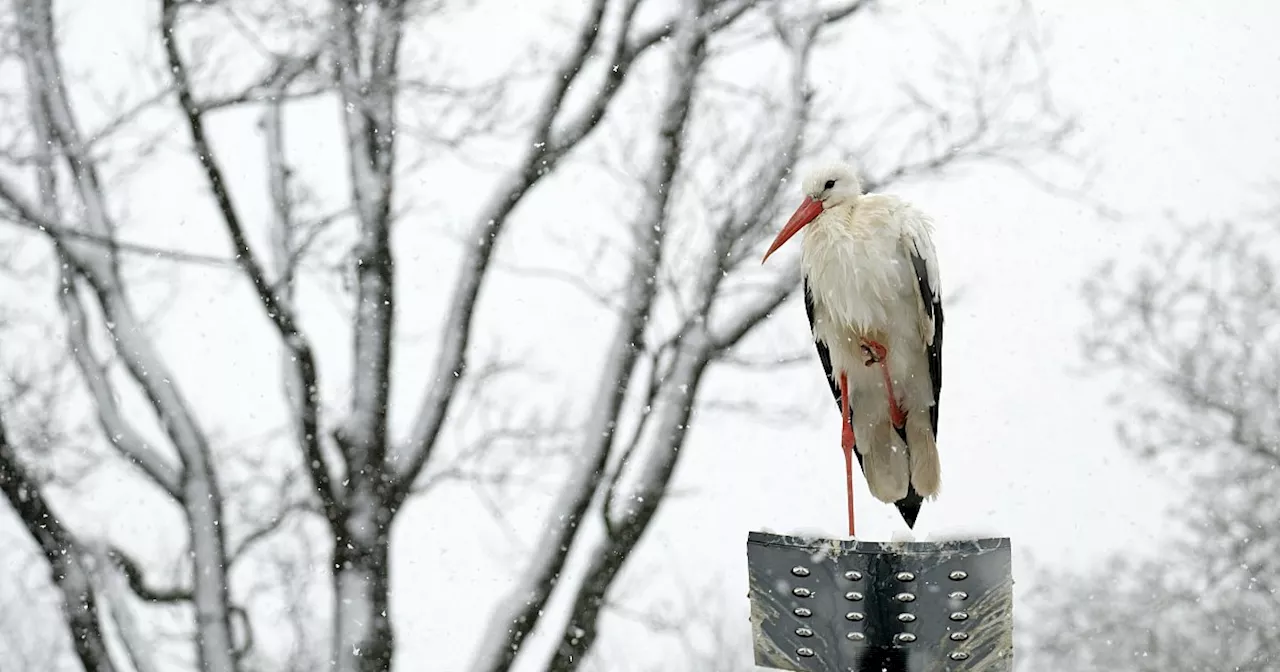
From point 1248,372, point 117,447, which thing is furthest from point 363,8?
point 1248,372

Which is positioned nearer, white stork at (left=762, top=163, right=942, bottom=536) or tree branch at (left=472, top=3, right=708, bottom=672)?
white stork at (left=762, top=163, right=942, bottom=536)

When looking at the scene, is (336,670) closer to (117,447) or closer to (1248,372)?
(117,447)

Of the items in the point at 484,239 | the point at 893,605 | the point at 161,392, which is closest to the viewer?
the point at 893,605

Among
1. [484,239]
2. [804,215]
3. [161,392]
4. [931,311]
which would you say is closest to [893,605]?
[931,311]

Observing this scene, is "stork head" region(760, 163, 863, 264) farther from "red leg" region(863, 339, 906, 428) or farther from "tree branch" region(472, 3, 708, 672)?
"tree branch" region(472, 3, 708, 672)

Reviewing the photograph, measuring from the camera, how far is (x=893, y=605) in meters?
0.93

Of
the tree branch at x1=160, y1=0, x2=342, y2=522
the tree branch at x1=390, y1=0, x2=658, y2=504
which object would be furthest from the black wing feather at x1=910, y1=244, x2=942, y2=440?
the tree branch at x1=160, y1=0, x2=342, y2=522

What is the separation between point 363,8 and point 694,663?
1.61 metres

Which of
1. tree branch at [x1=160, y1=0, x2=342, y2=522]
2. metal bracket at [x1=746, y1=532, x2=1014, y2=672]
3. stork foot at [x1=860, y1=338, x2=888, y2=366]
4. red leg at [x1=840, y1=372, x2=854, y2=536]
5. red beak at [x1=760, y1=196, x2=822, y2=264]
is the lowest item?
metal bracket at [x1=746, y1=532, x2=1014, y2=672]

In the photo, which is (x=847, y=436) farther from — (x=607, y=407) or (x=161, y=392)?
(x=161, y=392)

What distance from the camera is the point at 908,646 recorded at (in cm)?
93

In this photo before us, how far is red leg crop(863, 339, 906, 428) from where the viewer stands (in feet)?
4.64

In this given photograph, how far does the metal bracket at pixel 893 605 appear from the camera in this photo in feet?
3.07

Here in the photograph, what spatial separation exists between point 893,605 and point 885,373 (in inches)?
21.1
